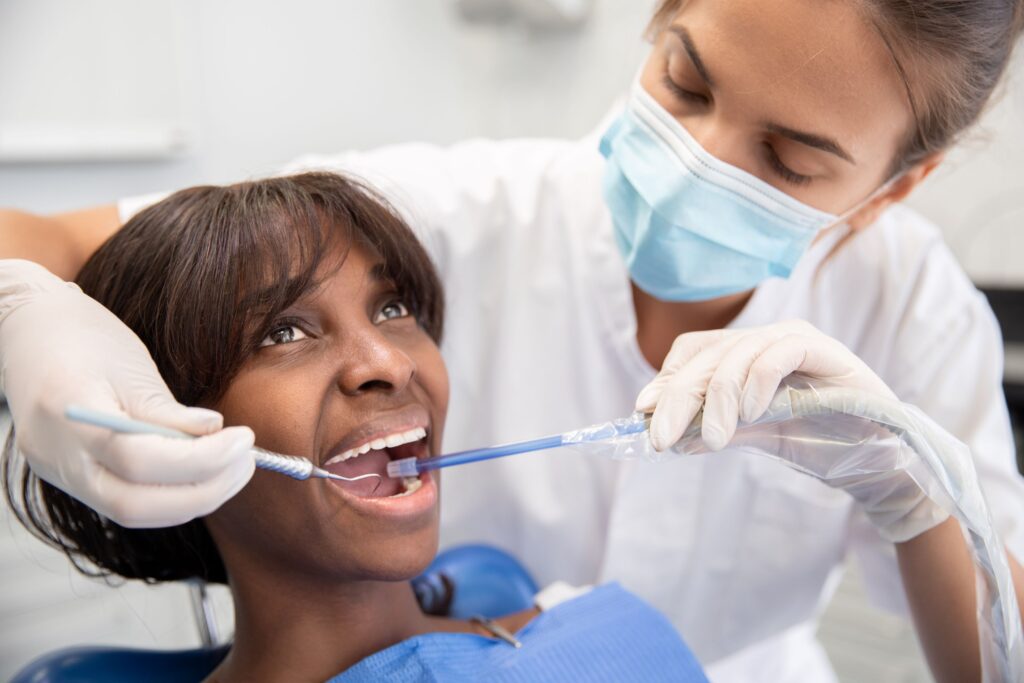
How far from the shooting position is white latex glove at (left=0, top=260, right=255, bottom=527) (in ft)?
2.51

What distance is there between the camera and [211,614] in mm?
1398

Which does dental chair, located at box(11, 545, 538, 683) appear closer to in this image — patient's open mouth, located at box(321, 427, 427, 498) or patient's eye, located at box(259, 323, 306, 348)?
patient's open mouth, located at box(321, 427, 427, 498)

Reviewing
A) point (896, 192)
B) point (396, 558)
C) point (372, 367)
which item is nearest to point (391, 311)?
point (372, 367)

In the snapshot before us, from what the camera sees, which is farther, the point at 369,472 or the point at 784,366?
the point at 369,472

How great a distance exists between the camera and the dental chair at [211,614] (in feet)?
3.98

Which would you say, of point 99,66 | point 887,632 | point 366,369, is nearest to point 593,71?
point 99,66

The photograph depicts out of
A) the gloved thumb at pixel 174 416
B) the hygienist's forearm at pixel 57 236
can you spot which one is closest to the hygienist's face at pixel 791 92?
the gloved thumb at pixel 174 416

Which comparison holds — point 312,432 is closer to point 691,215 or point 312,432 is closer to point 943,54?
point 691,215

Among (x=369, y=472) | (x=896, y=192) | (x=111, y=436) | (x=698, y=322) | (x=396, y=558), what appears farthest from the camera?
(x=698, y=322)

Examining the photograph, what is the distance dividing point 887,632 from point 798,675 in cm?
Result: 98

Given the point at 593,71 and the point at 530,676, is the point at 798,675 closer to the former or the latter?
the point at 530,676

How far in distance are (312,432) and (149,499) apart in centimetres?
27

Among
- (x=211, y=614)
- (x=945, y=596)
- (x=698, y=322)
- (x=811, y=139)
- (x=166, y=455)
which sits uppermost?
(x=811, y=139)

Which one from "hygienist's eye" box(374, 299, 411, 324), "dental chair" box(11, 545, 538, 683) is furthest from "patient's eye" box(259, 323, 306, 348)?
"dental chair" box(11, 545, 538, 683)
